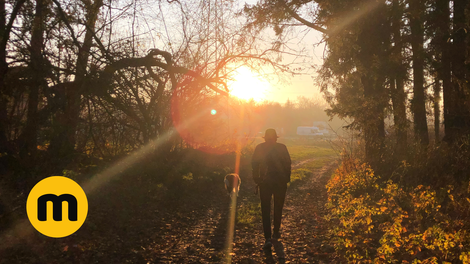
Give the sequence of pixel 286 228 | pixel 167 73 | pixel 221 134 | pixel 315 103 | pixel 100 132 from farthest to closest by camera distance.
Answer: pixel 315 103, pixel 221 134, pixel 167 73, pixel 100 132, pixel 286 228

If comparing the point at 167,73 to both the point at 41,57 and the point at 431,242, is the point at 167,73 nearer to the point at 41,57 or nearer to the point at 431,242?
the point at 41,57

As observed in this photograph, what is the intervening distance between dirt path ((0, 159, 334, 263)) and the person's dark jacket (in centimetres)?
123

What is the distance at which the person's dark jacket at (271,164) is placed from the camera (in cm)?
594

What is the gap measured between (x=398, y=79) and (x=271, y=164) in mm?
8215

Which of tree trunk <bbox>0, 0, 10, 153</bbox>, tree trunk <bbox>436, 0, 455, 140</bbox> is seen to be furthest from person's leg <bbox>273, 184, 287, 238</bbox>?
tree trunk <bbox>436, 0, 455, 140</bbox>

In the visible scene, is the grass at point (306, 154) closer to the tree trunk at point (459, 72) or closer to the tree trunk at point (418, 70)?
the tree trunk at point (418, 70)

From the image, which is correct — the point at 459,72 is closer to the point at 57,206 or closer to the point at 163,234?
the point at 163,234

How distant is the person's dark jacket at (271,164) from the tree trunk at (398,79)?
21.5 feet

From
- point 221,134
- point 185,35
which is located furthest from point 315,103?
point 185,35

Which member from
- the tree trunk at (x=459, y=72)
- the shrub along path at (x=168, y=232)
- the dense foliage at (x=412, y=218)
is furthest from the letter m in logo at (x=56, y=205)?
the tree trunk at (x=459, y=72)

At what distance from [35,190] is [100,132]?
2.25m

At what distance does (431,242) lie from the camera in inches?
178

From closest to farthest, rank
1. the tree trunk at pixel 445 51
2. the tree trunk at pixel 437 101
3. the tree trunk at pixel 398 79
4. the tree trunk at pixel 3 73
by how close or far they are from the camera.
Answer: the tree trunk at pixel 3 73 < the tree trunk at pixel 445 51 < the tree trunk at pixel 398 79 < the tree trunk at pixel 437 101

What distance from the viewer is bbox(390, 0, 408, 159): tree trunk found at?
433 inches
